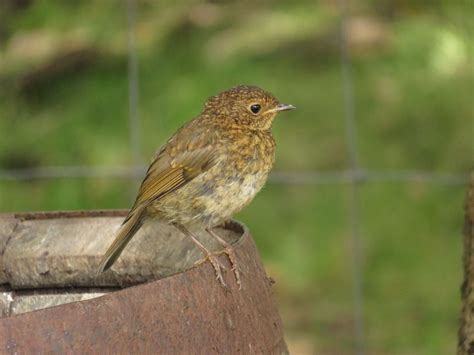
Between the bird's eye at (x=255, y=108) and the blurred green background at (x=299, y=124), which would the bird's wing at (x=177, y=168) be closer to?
the bird's eye at (x=255, y=108)

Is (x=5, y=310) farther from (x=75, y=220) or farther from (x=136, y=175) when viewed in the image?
(x=136, y=175)

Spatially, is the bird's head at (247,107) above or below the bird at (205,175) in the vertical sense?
above

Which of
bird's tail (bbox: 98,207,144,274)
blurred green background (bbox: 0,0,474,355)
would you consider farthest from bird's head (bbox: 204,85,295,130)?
blurred green background (bbox: 0,0,474,355)

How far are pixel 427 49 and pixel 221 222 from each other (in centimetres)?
379

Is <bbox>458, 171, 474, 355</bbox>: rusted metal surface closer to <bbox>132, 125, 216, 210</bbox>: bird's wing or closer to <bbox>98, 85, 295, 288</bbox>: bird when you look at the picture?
<bbox>98, 85, 295, 288</bbox>: bird

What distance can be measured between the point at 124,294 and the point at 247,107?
2006 millimetres

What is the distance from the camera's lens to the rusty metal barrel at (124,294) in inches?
106

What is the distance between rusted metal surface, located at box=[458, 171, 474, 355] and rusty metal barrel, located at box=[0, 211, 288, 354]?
788 mm

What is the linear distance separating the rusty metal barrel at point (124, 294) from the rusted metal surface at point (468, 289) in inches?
31.0

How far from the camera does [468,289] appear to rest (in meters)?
4.09

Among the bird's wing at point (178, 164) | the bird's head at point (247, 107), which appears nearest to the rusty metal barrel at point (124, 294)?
the bird's wing at point (178, 164)

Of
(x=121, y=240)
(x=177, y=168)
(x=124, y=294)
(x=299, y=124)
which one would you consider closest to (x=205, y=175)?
(x=177, y=168)

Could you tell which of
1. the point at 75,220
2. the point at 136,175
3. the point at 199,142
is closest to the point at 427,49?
the point at 136,175

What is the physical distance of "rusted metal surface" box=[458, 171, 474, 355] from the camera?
157 inches
